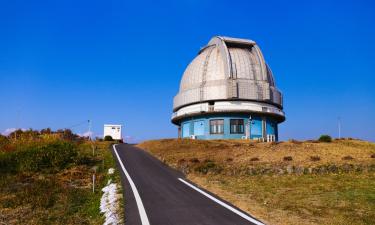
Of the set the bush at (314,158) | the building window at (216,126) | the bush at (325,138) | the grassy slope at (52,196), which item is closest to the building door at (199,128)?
the building window at (216,126)

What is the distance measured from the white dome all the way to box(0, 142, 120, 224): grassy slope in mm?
32400

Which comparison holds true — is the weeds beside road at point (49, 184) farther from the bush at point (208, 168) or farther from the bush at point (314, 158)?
the bush at point (314, 158)

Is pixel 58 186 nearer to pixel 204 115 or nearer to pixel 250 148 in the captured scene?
pixel 250 148

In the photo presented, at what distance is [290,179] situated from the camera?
20.1 metres

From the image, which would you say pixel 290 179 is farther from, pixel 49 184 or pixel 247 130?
pixel 247 130

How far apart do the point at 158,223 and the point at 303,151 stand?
21.1 meters

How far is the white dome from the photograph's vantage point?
176 feet

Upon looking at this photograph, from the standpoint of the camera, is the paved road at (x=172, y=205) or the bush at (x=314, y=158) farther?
the bush at (x=314, y=158)

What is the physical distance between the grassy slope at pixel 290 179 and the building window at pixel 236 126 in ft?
61.2

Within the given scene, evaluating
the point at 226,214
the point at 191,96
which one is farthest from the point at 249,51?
the point at 226,214

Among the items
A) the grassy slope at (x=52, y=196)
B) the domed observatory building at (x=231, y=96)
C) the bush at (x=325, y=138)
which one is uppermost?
the domed observatory building at (x=231, y=96)

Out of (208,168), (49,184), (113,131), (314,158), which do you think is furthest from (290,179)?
(113,131)

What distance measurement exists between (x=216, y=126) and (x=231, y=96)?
550cm

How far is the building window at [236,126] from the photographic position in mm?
53188
